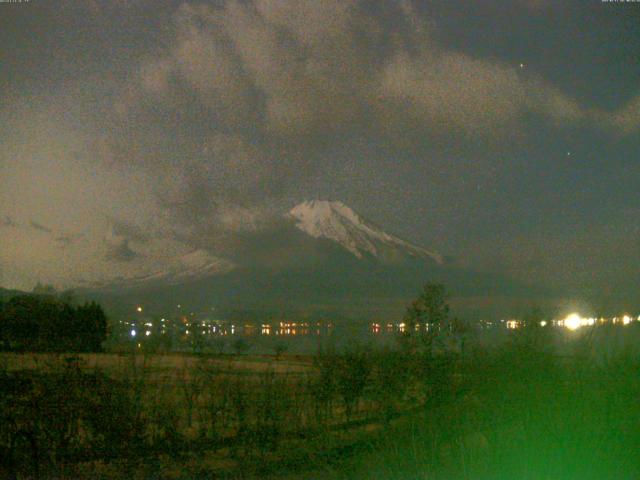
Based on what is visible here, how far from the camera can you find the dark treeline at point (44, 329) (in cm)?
1341

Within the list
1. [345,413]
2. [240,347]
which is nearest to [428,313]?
[345,413]

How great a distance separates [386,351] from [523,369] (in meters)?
7.49

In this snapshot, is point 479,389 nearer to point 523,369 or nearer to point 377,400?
point 523,369

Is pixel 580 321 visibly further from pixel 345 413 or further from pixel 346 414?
pixel 345 413

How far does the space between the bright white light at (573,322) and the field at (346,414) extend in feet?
0.76

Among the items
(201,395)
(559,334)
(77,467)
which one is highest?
(559,334)

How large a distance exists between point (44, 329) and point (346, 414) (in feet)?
27.6

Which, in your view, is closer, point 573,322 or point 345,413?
point 573,322

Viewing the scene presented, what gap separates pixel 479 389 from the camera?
10500 mm

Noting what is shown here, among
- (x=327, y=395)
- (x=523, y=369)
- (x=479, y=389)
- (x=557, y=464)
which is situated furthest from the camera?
(x=327, y=395)

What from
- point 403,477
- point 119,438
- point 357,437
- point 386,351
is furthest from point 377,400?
point 403,477

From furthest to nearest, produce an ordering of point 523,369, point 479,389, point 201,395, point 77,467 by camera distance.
→ point 201,395
point 77,467
point 479,389
point 523,369

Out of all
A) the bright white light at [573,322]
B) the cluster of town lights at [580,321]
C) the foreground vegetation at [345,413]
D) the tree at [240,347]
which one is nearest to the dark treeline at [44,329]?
the foreground vegetation at [345,413]

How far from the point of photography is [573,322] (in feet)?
34.3
